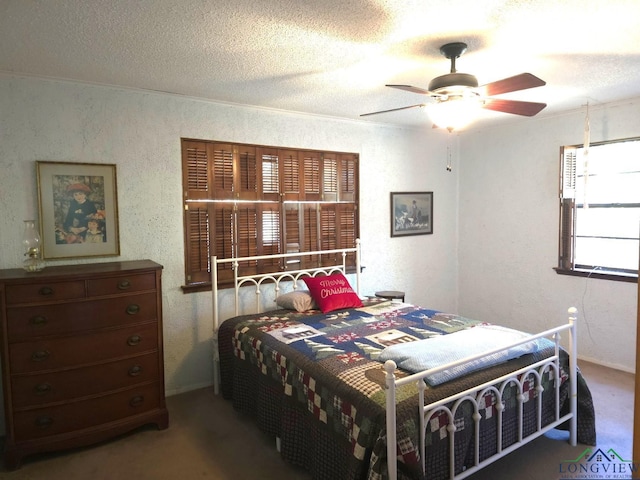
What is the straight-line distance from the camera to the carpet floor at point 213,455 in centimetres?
242

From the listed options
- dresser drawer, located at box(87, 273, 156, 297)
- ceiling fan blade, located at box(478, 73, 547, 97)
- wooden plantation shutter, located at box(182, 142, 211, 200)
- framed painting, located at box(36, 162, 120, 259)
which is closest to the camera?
ceiling fan blade, located at box(478, 73, 547, 97)

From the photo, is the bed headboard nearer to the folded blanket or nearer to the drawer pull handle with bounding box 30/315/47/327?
the drawer pull handle with bounding box 30/315/47/327

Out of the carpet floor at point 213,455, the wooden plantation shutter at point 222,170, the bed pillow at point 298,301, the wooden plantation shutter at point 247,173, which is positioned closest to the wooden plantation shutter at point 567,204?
the carpet floor at point 213,455

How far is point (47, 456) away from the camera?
2.63 m

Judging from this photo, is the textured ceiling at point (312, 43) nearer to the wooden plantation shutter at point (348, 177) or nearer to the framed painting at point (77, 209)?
the framed painting at point (77, 209)

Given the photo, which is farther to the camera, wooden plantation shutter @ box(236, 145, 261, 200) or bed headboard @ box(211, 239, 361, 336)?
wooden plantation shutter @ box(236, 145, 261, 200)

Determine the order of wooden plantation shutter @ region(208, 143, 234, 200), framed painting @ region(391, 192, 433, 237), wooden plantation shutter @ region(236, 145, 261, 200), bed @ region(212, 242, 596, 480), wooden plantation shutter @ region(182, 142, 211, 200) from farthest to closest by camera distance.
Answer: framed painting @ region(391, 192, 433, 237), wooden plantation shutter @ region(236, 145, 261, 200), wooden plantation shutter @ region(208, 143, 234, 200), wooden plantation shutter @ region(182, 142, 211, 200), bed @ region(212, 242, 596, 480)

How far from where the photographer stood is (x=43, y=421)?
2.55 meters

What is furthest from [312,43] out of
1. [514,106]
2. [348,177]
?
[348,177]

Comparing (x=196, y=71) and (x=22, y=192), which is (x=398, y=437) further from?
(x=22, y=192)

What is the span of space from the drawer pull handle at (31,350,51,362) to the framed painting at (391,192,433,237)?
3.39 metres

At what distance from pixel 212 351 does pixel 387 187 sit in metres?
2.52

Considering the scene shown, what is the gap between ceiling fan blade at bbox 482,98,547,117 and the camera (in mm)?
2474

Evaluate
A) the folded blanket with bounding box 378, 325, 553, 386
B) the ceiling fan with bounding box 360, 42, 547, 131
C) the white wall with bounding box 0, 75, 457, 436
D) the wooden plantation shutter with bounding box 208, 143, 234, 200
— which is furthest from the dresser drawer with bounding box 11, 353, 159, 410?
the ceiling fan with bounding box 360, 42, 547, 131
